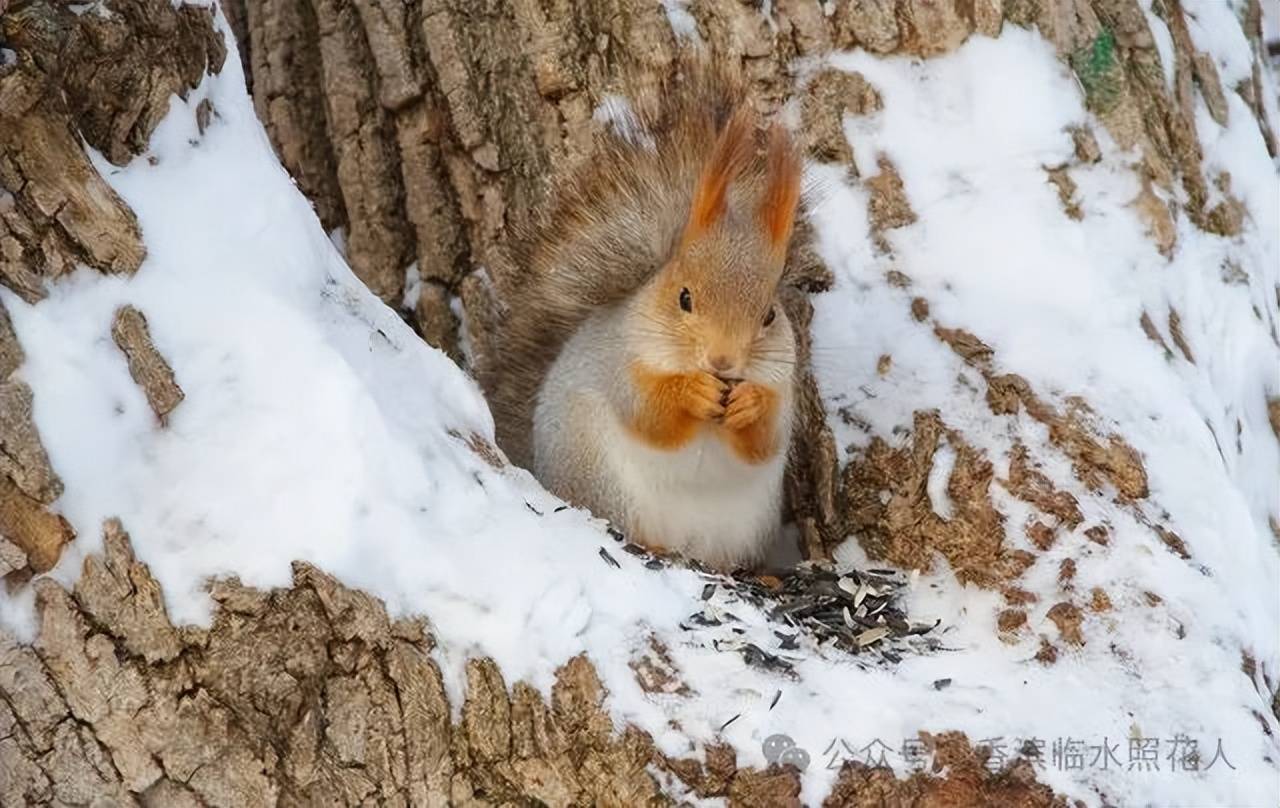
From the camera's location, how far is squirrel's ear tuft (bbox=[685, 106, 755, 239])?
2307 mm

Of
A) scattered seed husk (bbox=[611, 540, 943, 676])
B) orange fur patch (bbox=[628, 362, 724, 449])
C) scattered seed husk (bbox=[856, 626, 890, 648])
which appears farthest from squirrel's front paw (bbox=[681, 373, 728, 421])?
scattered seed husk (bbox=[856, 626, 890, 648])

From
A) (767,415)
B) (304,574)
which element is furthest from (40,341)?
(767,415)

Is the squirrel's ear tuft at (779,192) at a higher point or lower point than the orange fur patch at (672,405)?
higher

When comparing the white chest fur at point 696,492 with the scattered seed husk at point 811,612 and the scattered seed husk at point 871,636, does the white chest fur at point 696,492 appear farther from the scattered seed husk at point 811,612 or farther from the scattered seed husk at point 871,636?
the scattered seed husk at point 871,636

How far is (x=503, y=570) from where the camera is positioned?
1777mm

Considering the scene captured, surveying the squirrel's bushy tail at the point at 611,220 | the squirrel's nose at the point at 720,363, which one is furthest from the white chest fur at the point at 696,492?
the squirrel's bushy tail at the point at 611,220

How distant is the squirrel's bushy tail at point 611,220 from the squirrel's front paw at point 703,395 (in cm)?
24

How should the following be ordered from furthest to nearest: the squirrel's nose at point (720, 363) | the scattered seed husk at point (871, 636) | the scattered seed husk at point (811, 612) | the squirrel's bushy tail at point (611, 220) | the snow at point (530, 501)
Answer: the squirrel's bushy tail at point (611, 220)
the squirrel's nose at point (720, 363)
the scattered seed husk at point (871, 636)
the scattered seed husk at point (811, 612)
the snow at point (530, 501)

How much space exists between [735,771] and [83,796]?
27.0 inches

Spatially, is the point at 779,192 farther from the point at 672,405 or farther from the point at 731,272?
the point at 672,405

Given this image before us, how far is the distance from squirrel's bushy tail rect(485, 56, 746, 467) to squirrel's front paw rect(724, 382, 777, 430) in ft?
0.92

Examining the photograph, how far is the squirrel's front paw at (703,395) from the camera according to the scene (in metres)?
2.28

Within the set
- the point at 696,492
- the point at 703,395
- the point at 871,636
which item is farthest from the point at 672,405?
the point at 871,636

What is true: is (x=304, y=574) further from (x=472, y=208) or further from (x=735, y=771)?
(x=472, y=208)
